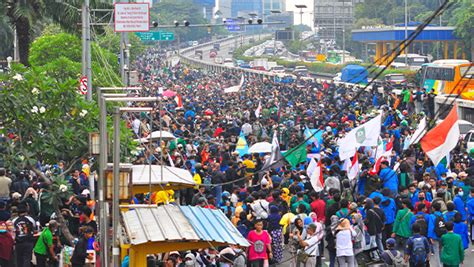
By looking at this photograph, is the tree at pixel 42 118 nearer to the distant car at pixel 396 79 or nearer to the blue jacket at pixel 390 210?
the blue jacket at pixel 390 210

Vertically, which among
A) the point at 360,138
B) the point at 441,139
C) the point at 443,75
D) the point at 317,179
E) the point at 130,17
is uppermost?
the point at 130,17

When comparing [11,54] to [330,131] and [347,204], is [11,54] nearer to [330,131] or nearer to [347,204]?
[330,131]

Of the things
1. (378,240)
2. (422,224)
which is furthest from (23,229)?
(422,224)

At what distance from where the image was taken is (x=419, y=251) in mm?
16016

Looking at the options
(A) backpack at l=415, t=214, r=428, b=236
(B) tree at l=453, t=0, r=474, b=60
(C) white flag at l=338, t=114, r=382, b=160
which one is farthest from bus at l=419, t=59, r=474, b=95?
(B) tree at l=453, t=0, r=474, b=60

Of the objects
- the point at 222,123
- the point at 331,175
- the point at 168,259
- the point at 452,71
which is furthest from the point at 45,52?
the point at 168,259

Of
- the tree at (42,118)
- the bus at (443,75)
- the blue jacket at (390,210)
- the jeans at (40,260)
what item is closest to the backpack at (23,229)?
the jeans at (40,260)

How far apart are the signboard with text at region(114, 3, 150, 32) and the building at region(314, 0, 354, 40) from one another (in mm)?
108350

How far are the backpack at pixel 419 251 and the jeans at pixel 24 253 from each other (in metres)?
5.36

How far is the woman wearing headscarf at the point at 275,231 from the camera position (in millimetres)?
17266

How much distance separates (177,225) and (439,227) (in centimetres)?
584

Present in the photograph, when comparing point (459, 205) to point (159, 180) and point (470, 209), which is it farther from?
point (159, 180)

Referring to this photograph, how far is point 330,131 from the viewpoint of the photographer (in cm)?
3148

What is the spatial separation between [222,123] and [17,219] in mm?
18997
